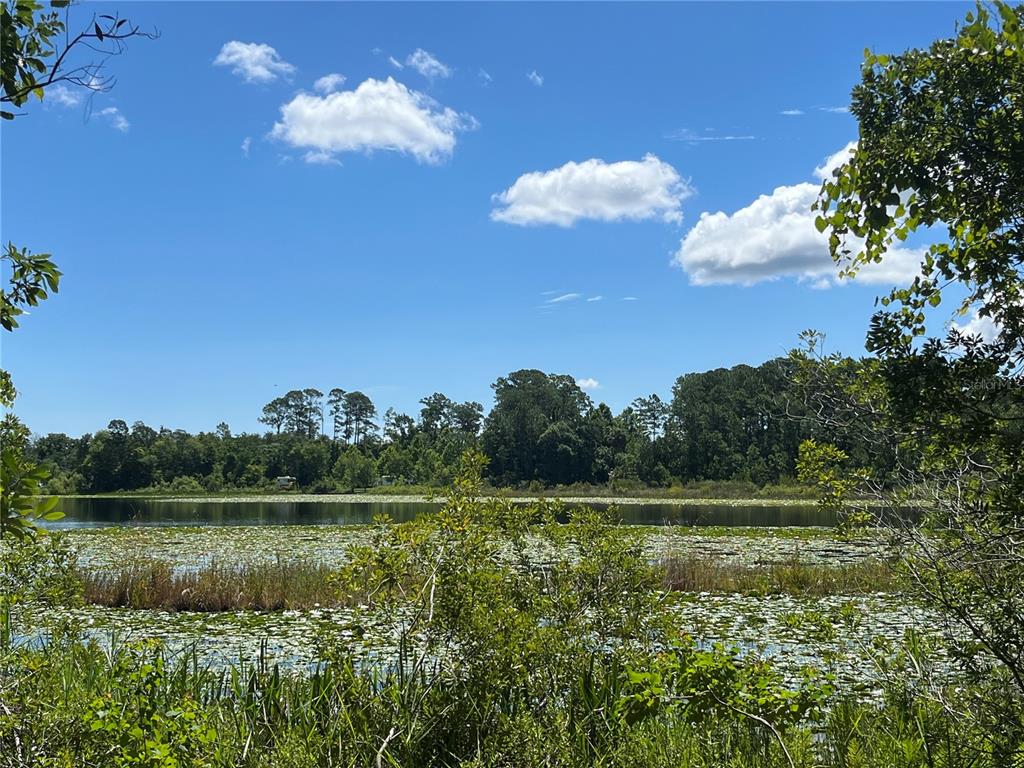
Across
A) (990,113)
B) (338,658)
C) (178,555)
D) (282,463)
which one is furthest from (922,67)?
(282,463)

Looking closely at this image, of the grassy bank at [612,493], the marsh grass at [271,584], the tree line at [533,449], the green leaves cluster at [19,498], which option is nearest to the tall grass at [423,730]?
the green leaves cluster at [19,498]

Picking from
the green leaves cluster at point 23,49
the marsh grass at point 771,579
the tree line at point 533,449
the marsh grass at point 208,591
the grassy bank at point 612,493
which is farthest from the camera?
the tree line at point 533,449

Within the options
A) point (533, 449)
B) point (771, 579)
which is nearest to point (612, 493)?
point (533, 449)

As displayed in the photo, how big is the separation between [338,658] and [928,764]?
284cm

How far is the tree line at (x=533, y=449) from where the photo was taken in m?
70.2

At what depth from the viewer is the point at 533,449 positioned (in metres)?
78.5

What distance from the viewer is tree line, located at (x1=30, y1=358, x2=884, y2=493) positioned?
70250 mm

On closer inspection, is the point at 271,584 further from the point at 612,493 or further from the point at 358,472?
the point at 358,472

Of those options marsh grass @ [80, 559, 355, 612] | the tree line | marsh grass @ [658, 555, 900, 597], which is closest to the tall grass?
marsh grass @ [80, 559, 355, 612]

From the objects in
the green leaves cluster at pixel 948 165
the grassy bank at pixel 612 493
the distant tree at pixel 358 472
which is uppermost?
the green leaves cluster at pixel 948 165

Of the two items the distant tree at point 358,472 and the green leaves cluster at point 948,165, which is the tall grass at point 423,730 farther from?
the distant tree at point 358,472

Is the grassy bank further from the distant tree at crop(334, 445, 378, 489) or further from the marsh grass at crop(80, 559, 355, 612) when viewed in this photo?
the marsh grass at crop(80, 559, 355, 612)

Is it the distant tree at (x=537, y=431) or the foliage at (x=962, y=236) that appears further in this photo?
the distant tree at (x=537, y=431)

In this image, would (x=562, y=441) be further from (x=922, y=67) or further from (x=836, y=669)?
(x=922, y=67)
